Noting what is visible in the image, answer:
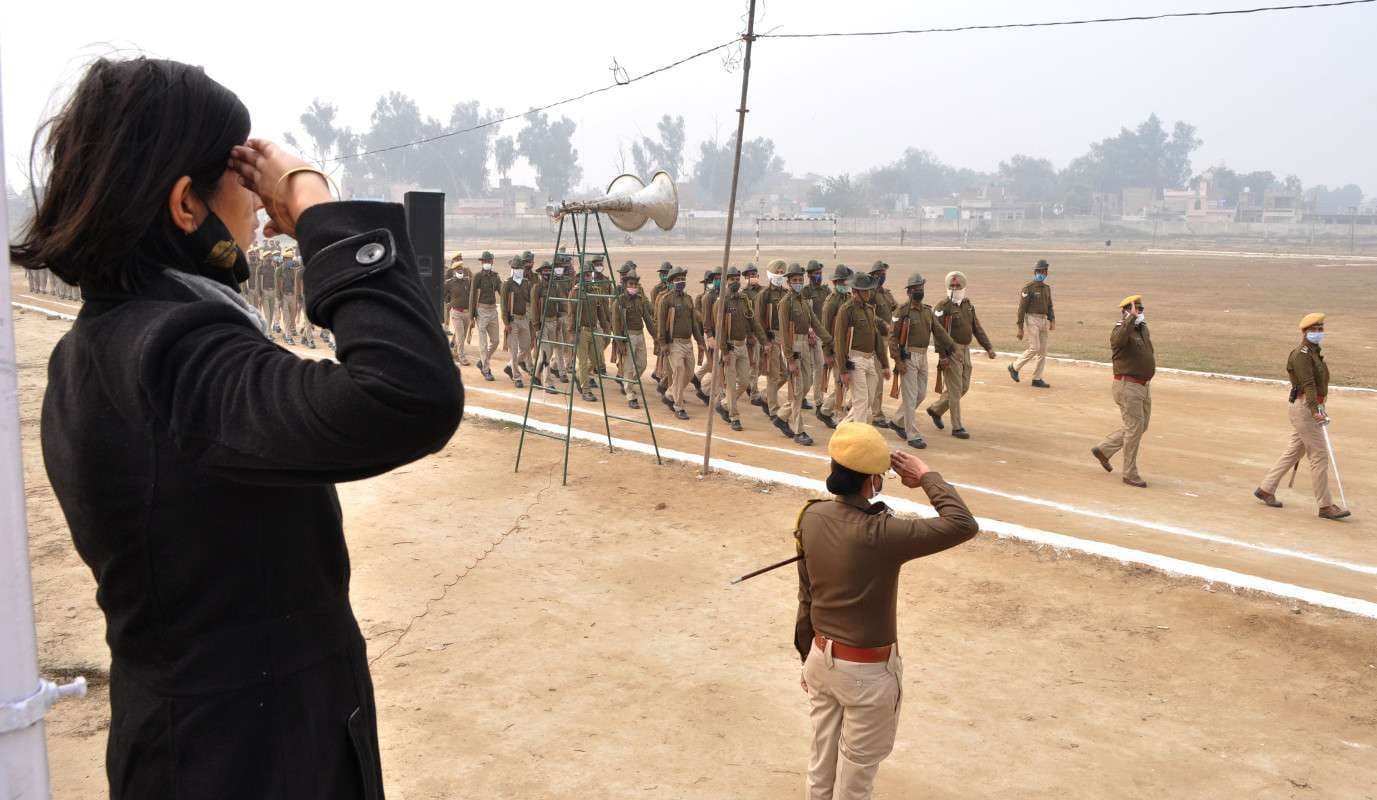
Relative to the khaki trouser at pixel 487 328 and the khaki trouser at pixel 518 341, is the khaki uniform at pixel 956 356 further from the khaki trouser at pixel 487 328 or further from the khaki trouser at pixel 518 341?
the khaki trouser at pixel 487 328

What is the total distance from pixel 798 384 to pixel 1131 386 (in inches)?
161

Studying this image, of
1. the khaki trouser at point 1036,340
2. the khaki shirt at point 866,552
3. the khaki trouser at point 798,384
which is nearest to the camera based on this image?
the khaki shirt at point 866,552

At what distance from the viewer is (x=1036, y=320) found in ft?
55.4

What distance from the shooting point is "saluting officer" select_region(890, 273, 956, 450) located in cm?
1327

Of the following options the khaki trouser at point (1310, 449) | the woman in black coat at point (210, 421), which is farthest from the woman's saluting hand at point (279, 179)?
the khaki trouser at point (1310, 449)

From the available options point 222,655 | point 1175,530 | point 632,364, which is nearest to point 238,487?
point 222,655

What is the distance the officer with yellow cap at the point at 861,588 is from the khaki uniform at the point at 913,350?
29.8ft

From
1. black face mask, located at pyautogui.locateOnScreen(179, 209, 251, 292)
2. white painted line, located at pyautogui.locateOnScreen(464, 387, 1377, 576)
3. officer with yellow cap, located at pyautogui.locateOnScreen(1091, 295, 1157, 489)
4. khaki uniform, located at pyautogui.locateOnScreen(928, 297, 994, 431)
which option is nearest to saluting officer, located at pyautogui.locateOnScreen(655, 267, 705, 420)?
white painted line, located at pyautogui.locateOnScreen(464, 387, 1377, 576)

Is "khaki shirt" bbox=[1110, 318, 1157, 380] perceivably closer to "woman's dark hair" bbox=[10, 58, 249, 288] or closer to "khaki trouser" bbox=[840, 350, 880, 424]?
"khaki trouser" bbox=[840, 350, 880, 424]

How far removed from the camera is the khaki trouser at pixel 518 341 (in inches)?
719

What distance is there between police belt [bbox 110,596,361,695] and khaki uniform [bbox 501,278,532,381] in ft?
54.1

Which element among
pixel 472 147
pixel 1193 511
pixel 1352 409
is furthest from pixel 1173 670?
pixel 472 147

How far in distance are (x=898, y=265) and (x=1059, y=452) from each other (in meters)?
43.0

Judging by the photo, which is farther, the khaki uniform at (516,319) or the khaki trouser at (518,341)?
the khaki trouser at (518,341)
